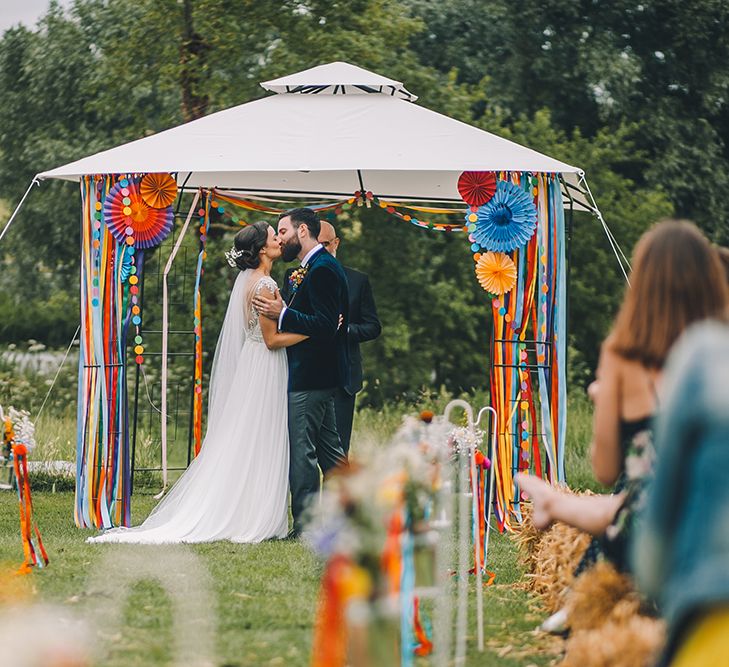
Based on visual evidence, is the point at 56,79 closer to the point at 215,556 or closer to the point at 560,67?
the point at 560,67

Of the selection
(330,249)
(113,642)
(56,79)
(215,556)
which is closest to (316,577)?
(215,556)

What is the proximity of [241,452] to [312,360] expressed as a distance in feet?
2.47

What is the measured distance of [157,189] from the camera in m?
8.36

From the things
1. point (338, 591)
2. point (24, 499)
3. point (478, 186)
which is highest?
point (478, 186)

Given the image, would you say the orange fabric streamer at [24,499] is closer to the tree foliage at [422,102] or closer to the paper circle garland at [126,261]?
the paper circle garland at [126,261]

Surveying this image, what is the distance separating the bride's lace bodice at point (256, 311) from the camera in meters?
8.10

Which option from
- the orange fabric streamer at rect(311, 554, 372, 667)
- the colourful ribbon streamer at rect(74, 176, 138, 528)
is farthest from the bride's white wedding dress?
the orange fabric streamer at rect(311, 554, 372, 667)

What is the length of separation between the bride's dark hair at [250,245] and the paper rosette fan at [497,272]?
56.0 inches

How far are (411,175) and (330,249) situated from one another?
1.58m

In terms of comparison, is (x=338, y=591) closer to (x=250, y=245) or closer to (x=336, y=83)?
(x=250, y=245)

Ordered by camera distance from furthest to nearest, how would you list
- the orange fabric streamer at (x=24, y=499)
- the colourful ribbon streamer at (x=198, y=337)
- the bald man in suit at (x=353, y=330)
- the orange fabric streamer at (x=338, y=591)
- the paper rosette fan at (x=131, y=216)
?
the colourful ribbon streamer at (x=198, y=337)
the bald man in suit at (x=353, y=330)
the paper rosette fan at (x=131, y=216)
the orange fabric streamer at (x=24, y=499)
the orange fabric streamer at (x=338, y=591)

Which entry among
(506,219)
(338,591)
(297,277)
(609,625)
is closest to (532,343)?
(506,219)

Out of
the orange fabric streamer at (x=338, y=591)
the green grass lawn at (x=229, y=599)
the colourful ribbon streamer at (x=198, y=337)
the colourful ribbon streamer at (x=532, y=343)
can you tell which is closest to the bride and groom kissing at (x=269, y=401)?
the green grass lawn at (x=229, y=599)

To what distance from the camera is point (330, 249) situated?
28.4 feet
